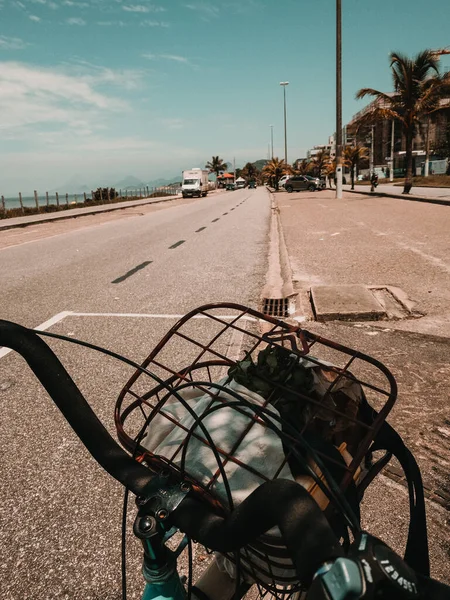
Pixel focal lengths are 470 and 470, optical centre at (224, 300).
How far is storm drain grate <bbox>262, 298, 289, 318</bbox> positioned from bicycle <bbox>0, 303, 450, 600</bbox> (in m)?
4.47

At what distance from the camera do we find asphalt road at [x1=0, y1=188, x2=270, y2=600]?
2113 mm

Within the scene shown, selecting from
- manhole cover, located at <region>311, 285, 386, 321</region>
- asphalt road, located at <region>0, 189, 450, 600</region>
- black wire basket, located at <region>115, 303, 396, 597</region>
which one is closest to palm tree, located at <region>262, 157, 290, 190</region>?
asphalt road, located at <region>0, 189, 450, 600</region>

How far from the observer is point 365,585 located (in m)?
0.57

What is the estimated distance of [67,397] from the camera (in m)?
1.11

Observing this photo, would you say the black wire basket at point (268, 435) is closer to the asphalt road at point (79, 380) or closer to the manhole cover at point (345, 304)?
the asphalt road at point (79, 380)

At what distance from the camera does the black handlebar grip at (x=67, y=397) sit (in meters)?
1.08

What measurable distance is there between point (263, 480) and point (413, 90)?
3107 cm

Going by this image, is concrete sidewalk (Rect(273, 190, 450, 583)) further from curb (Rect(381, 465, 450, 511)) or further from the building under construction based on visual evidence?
the building under construction

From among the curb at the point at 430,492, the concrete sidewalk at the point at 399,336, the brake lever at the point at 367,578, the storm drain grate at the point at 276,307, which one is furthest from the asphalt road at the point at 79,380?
the brake lever at the point at 367,578

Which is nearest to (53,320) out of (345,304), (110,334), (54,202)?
(110,334)

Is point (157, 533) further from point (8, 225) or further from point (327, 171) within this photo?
point (327, 171)

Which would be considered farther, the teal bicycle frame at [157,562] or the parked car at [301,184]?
the parked car at [301,184]

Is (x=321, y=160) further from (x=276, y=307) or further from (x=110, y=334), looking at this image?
(x=110, y=334)

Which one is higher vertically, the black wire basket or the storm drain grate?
the black wire basket
